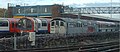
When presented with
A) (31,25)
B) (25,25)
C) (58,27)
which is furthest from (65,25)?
(25,25)

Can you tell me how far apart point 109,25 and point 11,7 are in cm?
3673

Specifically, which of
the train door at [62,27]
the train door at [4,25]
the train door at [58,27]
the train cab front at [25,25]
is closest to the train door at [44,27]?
the train door at [58,27]

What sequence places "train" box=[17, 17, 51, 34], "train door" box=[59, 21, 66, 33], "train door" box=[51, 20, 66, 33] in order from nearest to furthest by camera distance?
"train" box=[17, 17, 51, 34] → "train door" box=[59, 21, 66, 33] → "train door" box=[51, 20, 66, 33]

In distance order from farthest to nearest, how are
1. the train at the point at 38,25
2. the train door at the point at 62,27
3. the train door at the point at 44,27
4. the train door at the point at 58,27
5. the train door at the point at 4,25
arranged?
the train door at the point at 44,27
the train door at the point at 58,27
the train door at the point at 62,27
the train at the point at 38,25
the train door at the point at 4,25

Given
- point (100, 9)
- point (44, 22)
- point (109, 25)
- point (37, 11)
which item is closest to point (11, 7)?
point (37, 11)

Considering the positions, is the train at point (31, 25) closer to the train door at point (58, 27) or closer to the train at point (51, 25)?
the train at point (51, 25)

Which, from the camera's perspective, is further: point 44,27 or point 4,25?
point 44,27

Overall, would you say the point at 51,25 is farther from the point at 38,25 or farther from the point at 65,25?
the point at 65,25

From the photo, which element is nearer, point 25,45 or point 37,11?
point 25,45

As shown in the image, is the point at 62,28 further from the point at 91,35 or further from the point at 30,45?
the point at 30,45

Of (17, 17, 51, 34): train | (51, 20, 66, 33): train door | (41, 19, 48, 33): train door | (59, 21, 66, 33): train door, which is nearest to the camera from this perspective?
(17, 17, 51, 34): train

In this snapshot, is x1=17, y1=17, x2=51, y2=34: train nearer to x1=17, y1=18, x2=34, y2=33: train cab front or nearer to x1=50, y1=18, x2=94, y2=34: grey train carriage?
x1=17, y1=18, x2=34, y2=33: train cab front

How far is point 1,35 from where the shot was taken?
3139 cm

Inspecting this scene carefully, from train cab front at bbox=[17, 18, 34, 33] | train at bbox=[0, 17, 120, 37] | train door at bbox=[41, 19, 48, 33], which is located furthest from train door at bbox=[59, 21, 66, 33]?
train cab front at bbox=[17, 18, 34, 33]
